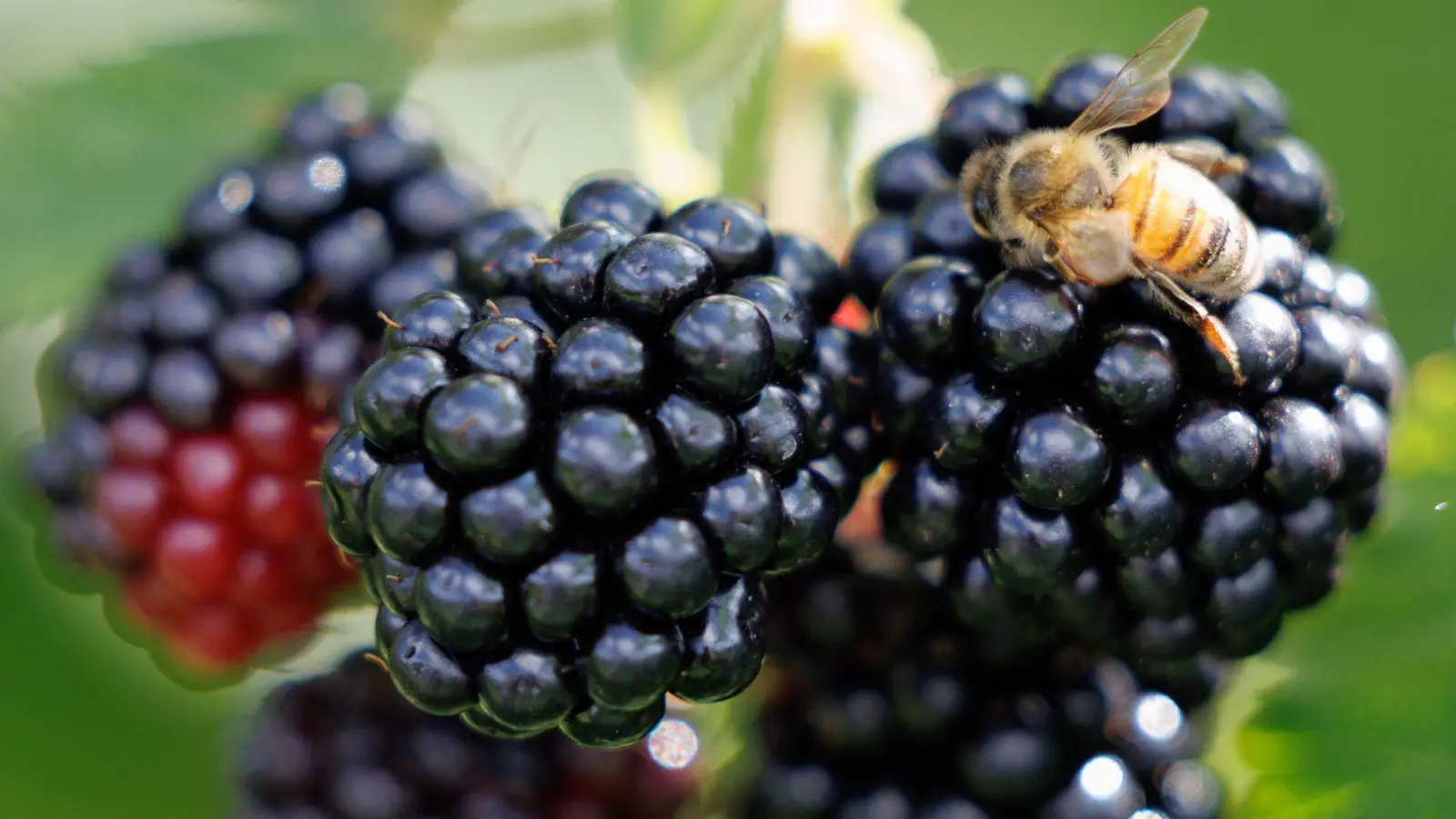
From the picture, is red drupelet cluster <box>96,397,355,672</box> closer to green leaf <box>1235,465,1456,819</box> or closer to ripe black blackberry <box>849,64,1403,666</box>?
ripe black blackberry <box>849,64,1403,666</box>

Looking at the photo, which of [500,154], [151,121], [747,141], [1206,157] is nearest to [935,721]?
[1206,157]

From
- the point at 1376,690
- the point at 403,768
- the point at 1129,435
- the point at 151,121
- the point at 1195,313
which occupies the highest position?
the point at 1195,313

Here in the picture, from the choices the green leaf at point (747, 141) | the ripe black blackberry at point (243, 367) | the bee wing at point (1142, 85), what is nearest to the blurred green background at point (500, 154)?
the green leaf at point (747, 141)

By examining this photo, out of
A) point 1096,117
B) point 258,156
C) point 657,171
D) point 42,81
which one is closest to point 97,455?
point 258,156

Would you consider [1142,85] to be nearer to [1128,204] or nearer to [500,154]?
[1128,204]

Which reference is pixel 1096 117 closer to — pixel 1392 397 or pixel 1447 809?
pixel 1392 397

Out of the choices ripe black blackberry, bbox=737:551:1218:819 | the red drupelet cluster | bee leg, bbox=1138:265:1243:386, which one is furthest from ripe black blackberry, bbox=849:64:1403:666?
the red drupelet cluster

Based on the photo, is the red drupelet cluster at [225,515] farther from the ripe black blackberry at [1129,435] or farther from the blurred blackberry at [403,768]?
the ripe black blackberry at [1129,435]
